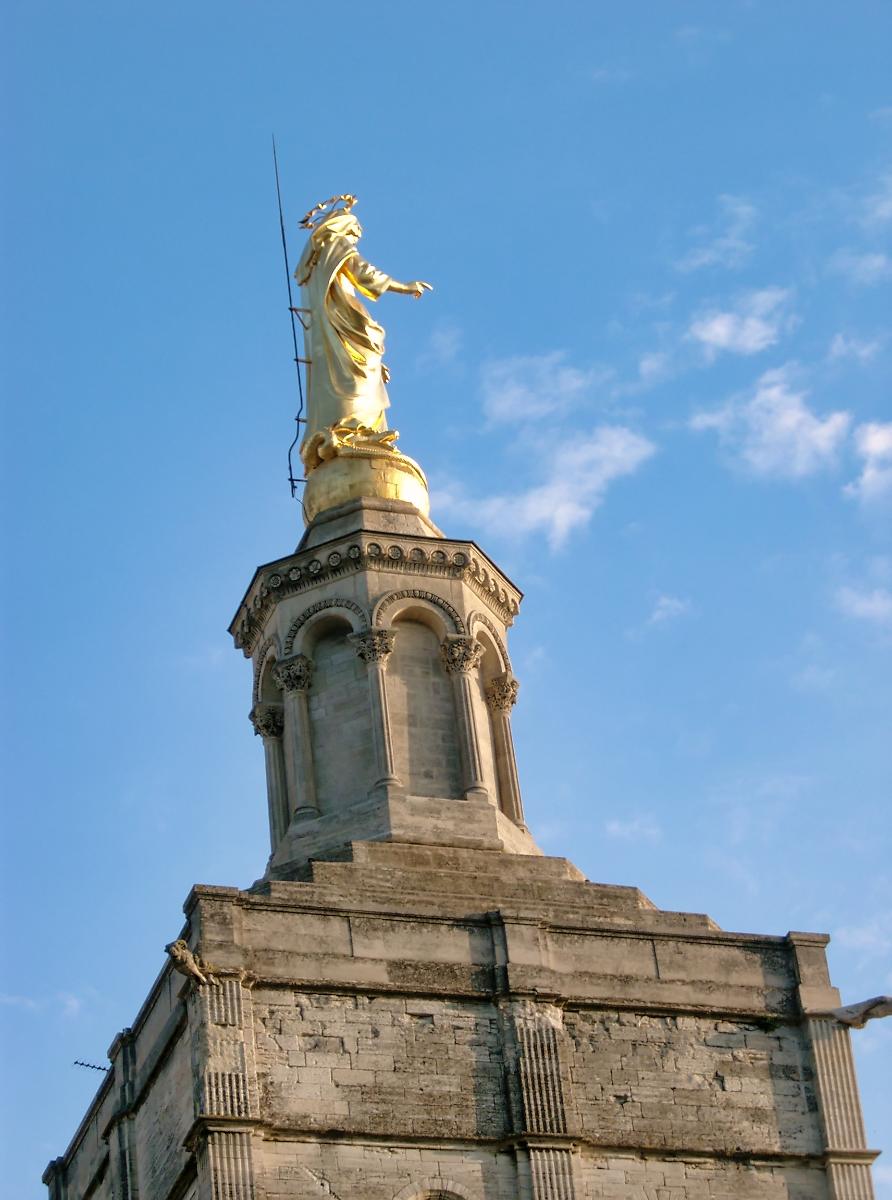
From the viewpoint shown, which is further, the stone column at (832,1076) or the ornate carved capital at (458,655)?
the ornate carved capital at (458,655)

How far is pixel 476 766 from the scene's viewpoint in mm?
42000

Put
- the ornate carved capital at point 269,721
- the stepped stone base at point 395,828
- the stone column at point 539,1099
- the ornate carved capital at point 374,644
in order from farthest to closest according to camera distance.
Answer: the ornate carved capital at point 269,721 < the ornate carved capital at point 374,644 < the stepped stone base at point 395,828 < the stone column at point 539,1099

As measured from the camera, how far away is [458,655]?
42.9 m

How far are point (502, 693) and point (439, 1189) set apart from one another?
32.2 feet

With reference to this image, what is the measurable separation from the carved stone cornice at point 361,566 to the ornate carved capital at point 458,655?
48.3 inches

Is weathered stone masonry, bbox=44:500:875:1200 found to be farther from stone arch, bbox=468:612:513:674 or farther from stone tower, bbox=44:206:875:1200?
stone arch, bbox=468:612:513:674

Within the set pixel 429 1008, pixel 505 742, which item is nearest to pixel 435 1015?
pixel 429 1008

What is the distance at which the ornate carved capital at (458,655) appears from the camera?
42.9 meters

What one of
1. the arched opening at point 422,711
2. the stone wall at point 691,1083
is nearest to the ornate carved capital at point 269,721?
the arched opening at point 422,711

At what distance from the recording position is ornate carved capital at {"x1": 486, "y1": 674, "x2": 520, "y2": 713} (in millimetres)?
43844

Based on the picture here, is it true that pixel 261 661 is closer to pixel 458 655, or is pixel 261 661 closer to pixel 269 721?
pixel 269 721

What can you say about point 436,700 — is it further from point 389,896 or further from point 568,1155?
point 568,1155

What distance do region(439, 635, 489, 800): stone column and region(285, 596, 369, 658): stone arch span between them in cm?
146

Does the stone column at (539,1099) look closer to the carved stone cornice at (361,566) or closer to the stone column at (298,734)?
the stone column at (298,734)
